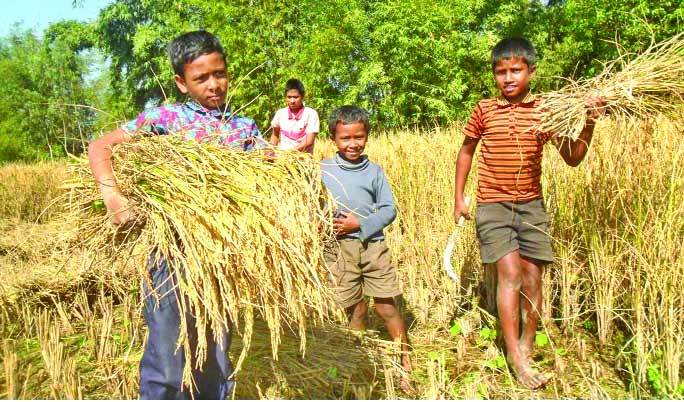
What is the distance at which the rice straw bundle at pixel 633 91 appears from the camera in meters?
2.25

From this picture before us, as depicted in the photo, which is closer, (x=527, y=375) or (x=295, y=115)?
(x=527, y=375)

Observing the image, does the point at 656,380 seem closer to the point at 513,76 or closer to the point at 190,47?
the point at 513,76

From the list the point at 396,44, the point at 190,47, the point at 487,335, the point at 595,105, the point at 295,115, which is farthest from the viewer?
the point at 396,44

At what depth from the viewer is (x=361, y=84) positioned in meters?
12.8

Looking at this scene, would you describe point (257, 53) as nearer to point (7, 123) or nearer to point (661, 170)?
point (661, 170)

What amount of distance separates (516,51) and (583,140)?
55 cm

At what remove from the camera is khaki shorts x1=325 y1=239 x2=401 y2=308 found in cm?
262

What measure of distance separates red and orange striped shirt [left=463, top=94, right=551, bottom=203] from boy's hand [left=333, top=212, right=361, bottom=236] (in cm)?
73

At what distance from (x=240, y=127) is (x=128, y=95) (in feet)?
88.5

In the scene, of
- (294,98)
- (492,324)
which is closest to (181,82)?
(492,324)

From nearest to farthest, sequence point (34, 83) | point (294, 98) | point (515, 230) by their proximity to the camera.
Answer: point (515, 230), point (294, 98), point (34, 83)

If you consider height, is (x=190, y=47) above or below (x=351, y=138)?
above

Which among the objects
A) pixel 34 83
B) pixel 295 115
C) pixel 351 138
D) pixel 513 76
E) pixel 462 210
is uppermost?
pixel 34 83

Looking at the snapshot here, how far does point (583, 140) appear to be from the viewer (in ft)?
7.83
